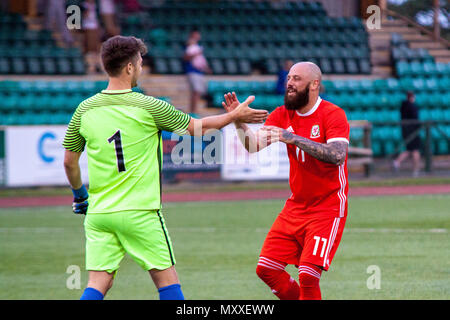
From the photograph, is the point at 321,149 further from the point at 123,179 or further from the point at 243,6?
the point at 243,6

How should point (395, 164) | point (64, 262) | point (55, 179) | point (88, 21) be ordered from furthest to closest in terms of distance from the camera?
point (88, 21), point (395, 164), point (55, 179), point (64, 262)

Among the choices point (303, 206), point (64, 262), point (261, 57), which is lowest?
point (64, 262)

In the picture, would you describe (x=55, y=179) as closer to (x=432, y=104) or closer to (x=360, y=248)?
(x=360, y=248)

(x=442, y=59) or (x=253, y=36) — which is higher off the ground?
(x=253, y=36)

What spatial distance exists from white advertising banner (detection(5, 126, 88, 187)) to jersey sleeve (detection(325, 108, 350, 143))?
12946mm

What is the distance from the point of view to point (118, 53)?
5.16m

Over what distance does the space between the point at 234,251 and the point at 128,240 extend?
Result: 5.67 metres

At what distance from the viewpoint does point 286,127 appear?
6.30m

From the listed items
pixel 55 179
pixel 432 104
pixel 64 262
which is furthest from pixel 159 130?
pixel 432 104

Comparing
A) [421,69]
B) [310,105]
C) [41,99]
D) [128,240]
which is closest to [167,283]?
[128,240]

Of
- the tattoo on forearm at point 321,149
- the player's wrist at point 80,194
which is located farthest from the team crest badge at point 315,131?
the player's wrist at point 80,194

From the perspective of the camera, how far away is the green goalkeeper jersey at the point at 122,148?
516 cm

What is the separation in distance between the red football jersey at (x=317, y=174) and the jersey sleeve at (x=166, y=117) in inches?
47.8
